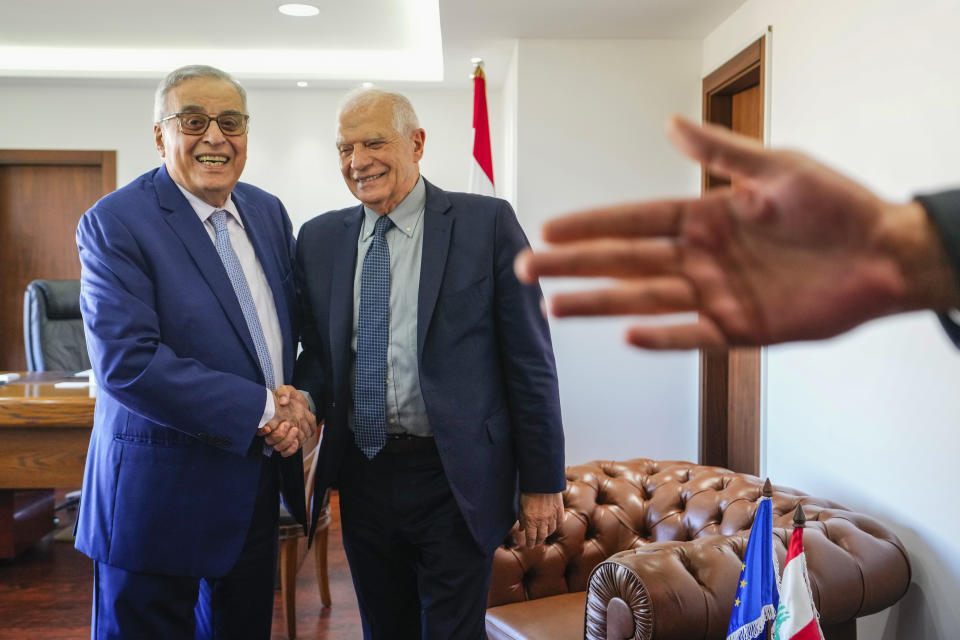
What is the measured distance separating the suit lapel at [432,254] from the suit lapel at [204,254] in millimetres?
370

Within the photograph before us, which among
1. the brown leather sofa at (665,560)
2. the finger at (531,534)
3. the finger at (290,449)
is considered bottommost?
the brown leather sofa at (665,560)

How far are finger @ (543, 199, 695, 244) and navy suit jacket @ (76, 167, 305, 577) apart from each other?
1.13 meters

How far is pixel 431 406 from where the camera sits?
1.54 metres

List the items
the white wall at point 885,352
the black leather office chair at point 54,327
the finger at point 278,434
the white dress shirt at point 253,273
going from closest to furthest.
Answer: the finger at point 278,434, the white dress shirt at point 253,273, the white wall at point 885,352, the black leather office chair at point 54,327

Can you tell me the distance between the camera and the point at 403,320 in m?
1.61

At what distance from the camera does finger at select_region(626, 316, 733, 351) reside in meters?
0.51

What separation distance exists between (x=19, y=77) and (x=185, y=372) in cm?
529

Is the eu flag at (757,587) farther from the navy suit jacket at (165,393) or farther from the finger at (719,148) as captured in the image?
the finger at (719,148)

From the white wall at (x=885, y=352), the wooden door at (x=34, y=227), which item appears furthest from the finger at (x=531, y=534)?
the wooden door at (x=34, y=227)

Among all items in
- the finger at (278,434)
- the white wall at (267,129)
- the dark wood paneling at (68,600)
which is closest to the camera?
the finger at (278,434)

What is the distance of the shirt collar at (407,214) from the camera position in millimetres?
1686

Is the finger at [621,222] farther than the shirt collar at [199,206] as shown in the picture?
No

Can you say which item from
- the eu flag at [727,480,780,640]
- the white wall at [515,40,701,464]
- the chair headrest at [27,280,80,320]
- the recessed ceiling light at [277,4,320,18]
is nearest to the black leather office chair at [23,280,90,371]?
the chair headrest at [27,280,80,320]

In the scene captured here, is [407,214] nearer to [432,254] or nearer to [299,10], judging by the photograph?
[432,254]
